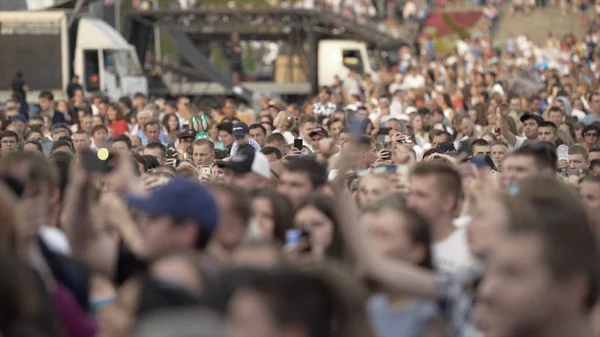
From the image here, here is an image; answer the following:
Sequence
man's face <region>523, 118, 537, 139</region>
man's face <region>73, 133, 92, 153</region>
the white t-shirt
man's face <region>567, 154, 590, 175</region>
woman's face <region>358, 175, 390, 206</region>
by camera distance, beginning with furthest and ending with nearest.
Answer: man's face <region>73, 133, 92, 153</region>
man's face <region>523, 118, 537, 139</region>
man's face <region>567, 154, 590, 175</region>
woman's face <region>358, 175, 390, 206</region>
the white t-shirt

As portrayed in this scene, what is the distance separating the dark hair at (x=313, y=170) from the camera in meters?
8.42

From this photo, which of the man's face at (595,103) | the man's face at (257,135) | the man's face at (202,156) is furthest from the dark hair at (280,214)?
the man's face at (595,103)

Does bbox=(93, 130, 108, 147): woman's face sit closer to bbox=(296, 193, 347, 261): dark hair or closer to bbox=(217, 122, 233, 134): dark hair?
bbox=(217, 122, 233, 134): dark hair

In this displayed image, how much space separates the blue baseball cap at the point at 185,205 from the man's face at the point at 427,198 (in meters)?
2.11

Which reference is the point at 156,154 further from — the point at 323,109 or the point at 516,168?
the point at 323,109

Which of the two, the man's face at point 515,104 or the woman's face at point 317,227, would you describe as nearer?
Result: the woman's face at point 317,227

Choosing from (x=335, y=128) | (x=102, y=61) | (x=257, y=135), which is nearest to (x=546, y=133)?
(x=335, y=128)

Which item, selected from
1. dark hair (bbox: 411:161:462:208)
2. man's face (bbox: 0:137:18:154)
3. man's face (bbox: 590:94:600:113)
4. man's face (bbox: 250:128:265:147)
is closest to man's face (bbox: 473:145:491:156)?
man's face (bbox: 250:128:265:147)

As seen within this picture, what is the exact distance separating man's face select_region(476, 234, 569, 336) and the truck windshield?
104ft

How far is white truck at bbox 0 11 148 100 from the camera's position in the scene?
1348 inches

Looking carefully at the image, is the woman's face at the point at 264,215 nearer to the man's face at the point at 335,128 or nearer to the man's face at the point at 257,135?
the man's face at the point at 335,128

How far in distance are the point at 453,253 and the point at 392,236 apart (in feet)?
3.37

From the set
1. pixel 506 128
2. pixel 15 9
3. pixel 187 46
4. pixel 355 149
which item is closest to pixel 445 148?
pixel 506 128

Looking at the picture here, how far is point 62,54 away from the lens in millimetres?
34875
